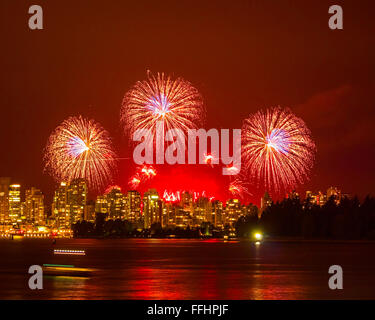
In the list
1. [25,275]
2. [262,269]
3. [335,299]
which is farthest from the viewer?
[262,269]

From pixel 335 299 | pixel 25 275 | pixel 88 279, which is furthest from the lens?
pixel 25 275

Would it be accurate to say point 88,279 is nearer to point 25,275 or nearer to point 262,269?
point 25,275
